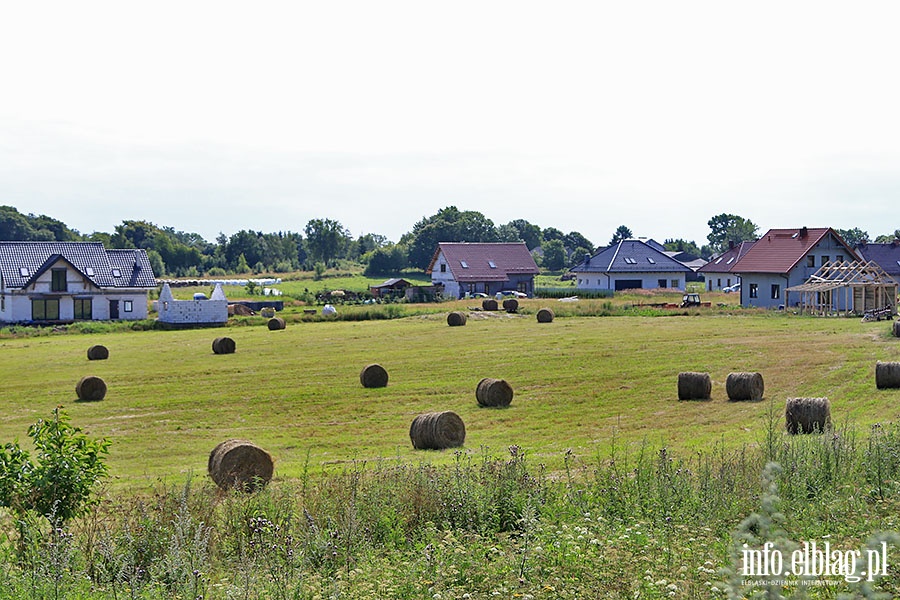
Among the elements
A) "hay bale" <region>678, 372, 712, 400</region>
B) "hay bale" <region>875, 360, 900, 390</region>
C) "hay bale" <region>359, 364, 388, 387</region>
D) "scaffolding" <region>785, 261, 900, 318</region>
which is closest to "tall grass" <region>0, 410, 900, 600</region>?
"hay bale" <region>678, 372, 712, 400</region>

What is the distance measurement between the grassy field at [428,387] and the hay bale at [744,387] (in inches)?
20.7

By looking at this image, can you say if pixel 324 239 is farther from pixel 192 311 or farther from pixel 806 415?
pixel 806 415

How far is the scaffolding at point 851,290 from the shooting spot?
55406 millimetres

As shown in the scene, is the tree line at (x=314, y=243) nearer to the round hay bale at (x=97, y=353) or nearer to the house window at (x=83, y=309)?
the house window at (x=83, y=309)

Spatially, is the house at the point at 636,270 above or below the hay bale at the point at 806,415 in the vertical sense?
above

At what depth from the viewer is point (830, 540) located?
921 cm

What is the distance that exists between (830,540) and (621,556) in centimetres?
211

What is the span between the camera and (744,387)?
26.0m

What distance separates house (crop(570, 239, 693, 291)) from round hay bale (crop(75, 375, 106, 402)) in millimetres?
65119

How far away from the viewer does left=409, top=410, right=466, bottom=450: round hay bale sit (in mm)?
20547

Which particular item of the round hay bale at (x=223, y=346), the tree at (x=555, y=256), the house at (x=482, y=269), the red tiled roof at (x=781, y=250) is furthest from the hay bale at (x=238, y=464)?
the tree at (x=555, y=256)

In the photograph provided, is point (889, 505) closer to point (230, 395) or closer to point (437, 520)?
point (437, 520)

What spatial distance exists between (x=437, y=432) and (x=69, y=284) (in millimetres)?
52231

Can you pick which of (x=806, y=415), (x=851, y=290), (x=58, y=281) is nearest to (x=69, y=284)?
(x=58, y=281)
